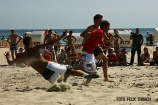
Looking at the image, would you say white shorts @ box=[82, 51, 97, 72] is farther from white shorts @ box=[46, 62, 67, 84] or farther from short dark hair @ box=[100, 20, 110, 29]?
white shorts @ box=[46, 62, 67, 84]

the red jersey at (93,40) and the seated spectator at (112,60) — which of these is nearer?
the red jersey at (93,40)

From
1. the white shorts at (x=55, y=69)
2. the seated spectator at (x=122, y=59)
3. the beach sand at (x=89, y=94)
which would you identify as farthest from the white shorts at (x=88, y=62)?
the seated spectator at (x=122, y=59)

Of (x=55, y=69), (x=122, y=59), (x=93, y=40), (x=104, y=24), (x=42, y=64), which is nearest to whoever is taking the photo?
(x=55, y=69)

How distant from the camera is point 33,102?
563 centimetres

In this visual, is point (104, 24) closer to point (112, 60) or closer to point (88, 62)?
point (88, 62)

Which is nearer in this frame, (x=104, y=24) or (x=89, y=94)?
(x=89, y=94)

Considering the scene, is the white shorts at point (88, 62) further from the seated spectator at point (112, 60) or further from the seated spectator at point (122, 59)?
the seated spectator at point (122, 59)

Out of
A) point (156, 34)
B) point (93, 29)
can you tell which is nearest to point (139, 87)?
point (93, 29)

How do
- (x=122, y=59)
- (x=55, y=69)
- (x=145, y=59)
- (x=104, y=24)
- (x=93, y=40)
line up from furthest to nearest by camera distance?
(x=122, y=59) → (x=145, y=59) → (x=104, y=24) → (x=93, y=40) → (x=55, y=69)

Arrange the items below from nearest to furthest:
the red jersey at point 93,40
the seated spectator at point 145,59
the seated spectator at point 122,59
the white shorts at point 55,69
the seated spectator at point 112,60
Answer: the white shorts at point 55,69 < the red jersey at point 93,40 < the seated spectator at point 145,59 < the seated spectator at point 112,60 < the seated spectator at point 122,59

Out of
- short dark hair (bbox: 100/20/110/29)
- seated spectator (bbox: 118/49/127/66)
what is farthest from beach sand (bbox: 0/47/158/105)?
seated spectator (bbox: 118/49/127/66)

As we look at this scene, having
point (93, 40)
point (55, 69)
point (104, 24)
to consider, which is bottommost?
point (55, 69)

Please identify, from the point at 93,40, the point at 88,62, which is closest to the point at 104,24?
the point at 93,40

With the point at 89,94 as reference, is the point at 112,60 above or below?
above
